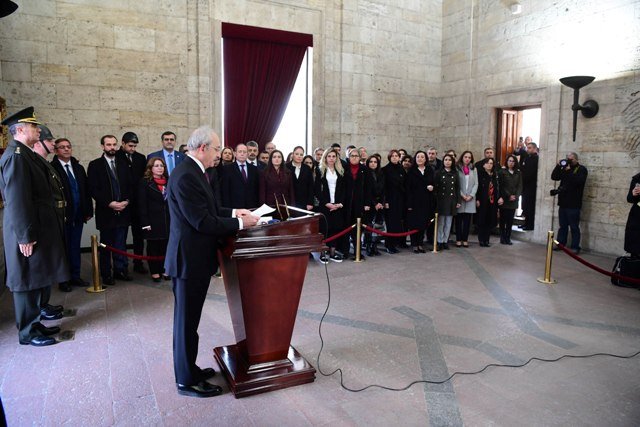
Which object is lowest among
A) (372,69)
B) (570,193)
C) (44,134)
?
(570,193)

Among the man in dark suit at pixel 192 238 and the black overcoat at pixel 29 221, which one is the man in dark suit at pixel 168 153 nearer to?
the black overcoat at pixel 29 221

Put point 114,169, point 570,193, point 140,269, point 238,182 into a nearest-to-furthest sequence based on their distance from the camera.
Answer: point 114,169
point 140,269
point 238,182
point 570,193

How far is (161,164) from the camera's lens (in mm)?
5691

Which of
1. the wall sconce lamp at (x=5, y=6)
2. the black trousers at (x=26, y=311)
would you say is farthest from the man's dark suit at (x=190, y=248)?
the black trousers at (x=26, y=311)

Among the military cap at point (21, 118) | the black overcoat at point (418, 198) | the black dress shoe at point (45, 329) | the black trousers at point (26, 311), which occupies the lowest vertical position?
the black dress shoe at point (45, 329)

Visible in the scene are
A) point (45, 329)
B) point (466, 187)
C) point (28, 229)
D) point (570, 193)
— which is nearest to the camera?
point (28, 229)

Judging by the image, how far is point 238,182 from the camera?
6.36 meters

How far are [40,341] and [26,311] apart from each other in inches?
11.2

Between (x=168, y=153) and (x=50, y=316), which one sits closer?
(x=50, y=316)

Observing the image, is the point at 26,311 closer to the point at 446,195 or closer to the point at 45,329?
the point at 45,329

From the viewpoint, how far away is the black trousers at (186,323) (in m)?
2.86

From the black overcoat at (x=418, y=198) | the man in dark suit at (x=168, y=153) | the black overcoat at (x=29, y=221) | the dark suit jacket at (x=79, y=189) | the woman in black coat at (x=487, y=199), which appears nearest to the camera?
the black overcoat at (x=29, y=221)

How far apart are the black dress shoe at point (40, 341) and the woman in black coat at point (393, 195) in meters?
5.17

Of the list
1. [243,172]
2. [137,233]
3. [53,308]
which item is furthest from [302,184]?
[53,308]
